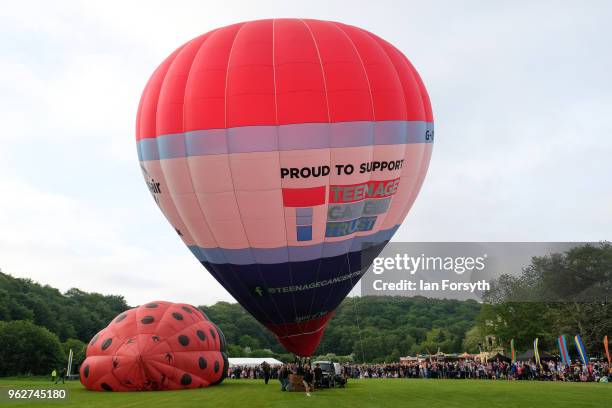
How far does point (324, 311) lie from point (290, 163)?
5.42 metres

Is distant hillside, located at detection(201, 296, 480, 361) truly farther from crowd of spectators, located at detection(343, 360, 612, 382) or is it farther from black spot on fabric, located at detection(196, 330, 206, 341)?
black spot on fabric, located at detection(196, 330, 206, 341)

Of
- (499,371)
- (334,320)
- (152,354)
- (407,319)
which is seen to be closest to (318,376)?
(152,354)

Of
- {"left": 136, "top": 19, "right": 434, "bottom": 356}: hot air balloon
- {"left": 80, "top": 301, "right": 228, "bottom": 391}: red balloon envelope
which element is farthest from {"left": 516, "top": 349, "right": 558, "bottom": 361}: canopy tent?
{"left": 80, "top": 301, "right": 228, "bottom": 391}: red balloon envelope

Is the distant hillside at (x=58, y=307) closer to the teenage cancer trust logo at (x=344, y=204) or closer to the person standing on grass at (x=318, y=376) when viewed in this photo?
the person standing on grass at (x=318, y=376)

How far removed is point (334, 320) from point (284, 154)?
93.4 m

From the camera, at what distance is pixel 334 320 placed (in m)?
108

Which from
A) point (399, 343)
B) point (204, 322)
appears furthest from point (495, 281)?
point (204, 322)

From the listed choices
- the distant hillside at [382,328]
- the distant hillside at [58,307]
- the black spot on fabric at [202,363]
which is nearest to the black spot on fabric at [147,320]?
the black spot on fabric at [202,363]

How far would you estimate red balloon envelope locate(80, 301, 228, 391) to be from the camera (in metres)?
20.2

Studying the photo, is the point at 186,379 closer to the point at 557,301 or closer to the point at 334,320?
the point at 557,301

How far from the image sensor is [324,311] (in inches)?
786

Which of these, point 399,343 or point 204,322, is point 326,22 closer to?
point 204,322

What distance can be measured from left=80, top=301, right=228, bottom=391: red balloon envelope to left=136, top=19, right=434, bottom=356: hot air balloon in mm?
3052

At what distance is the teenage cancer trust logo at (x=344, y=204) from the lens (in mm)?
17781
